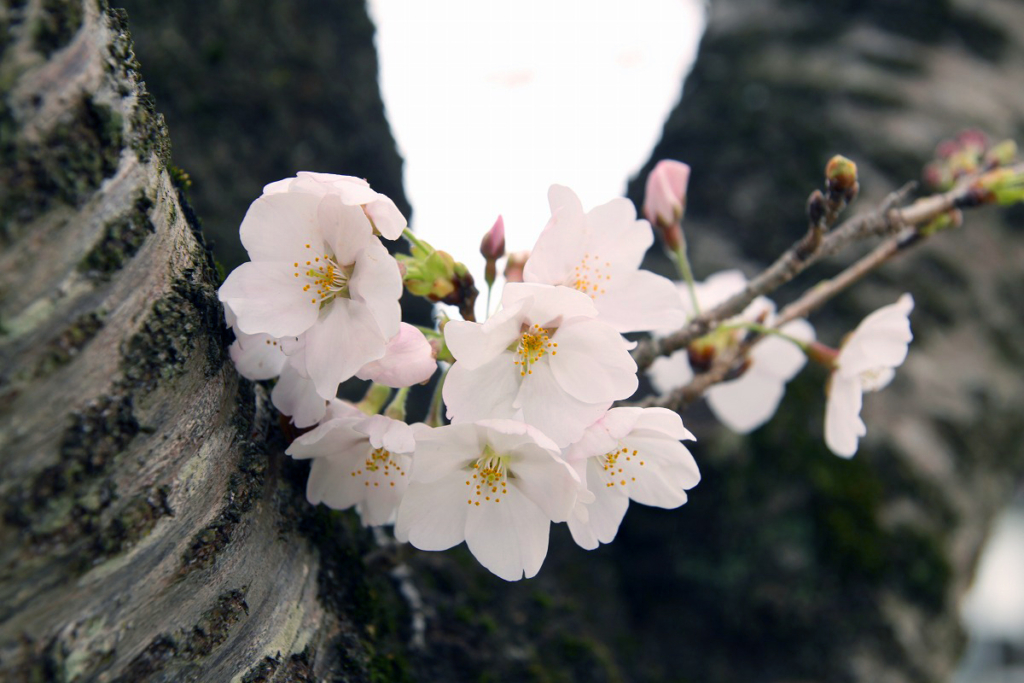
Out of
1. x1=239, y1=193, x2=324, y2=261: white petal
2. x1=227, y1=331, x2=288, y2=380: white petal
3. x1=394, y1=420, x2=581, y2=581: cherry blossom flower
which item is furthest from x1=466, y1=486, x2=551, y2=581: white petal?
x1=239, y1=193, x2=324, y2=261: white petal

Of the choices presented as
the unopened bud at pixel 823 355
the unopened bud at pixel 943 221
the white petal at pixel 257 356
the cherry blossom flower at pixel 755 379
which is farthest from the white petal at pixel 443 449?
the unopened bud at pixel 943 221

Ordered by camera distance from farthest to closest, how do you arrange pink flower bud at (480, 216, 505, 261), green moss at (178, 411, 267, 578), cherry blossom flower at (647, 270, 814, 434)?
cherry blossom flower at (647, 270, 814, 434) → pink flower bud at (480, 216, 505, 261) → green moss at (178, 411, 267, 578)

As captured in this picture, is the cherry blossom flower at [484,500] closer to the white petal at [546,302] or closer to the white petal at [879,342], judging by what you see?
the white petal at [546,302]

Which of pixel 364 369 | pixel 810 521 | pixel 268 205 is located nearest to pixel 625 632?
pixel 810 521

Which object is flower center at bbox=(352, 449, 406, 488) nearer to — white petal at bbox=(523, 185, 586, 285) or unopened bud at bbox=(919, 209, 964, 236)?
white petal at bbox=(523, 185, 586, 285)

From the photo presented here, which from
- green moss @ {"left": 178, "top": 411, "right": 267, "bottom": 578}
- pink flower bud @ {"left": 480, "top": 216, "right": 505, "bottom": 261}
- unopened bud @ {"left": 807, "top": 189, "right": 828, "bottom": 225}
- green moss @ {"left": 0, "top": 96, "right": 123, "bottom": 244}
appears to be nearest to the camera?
green moss @ {"left": 0, "top": 96, "right": 123, "bottom": 244}

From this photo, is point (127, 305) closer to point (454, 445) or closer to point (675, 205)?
point (454, 445)
